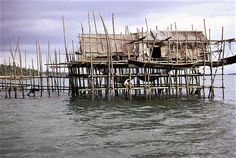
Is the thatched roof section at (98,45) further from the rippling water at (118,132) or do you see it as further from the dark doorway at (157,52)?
the rippling water at (118,132)

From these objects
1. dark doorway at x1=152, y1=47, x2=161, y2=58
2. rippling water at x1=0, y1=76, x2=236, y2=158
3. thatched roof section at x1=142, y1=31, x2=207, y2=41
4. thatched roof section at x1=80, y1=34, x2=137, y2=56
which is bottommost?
rippling water at x1=0, y1=76, x2=236, y2=158

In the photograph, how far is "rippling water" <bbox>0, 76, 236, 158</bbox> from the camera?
12.4m

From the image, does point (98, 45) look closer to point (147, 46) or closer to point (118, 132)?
point (147, 46)

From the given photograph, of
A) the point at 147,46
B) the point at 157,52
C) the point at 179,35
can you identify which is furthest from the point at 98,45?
the point at 179,35

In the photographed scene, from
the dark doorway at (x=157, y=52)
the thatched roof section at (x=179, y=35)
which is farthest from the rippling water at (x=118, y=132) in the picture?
the thatched roof section at (x=179, y=35)

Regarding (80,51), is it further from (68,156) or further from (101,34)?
(68,156)

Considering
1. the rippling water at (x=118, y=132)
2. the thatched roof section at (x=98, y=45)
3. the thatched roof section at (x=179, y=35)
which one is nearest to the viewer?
the rippling water at (x=118, y=132)

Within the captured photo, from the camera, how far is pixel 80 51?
30.9 meters

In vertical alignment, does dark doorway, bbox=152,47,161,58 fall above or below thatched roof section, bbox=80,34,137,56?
below

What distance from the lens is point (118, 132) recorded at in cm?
1576

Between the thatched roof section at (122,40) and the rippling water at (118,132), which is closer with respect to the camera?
the rippling water at (118,132)

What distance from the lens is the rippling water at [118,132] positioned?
1245 cm

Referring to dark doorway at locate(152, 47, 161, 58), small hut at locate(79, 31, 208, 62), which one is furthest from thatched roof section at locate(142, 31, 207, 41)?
dark doorway at locate(152, 47, 161, 58)

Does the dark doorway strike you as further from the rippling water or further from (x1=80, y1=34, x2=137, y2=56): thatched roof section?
the rippling water
